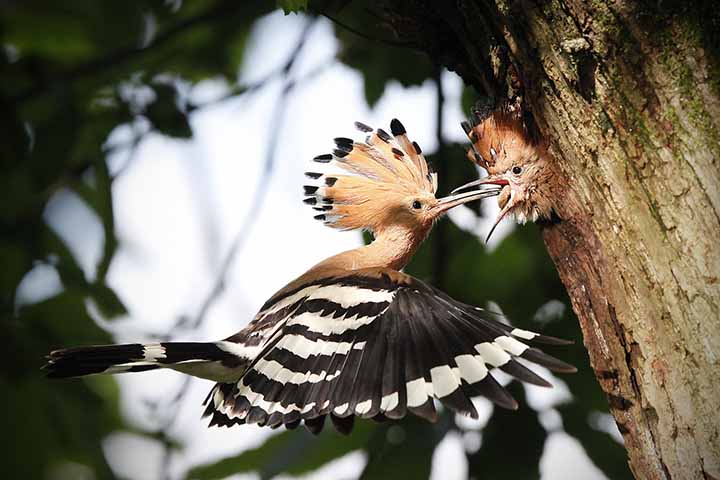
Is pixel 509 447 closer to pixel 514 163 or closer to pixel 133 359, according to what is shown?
pixel 514 163

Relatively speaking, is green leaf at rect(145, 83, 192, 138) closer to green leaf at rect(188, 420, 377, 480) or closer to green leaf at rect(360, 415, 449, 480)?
green leaf at rect(188, 420, 377, 480)

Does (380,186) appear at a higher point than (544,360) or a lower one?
higher

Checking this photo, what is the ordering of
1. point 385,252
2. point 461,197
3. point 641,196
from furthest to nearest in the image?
point 385,252
point 461,197
point 641,196

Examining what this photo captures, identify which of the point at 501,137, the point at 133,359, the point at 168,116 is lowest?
the point at 133,359

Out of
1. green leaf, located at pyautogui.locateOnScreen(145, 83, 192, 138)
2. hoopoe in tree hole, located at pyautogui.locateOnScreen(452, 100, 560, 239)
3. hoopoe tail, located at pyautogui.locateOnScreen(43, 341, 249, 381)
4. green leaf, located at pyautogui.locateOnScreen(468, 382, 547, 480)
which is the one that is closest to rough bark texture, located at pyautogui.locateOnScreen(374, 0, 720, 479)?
hoopoe in tree hole, located at pyautogui.locateOnScreen(452, 100, 560, 239)

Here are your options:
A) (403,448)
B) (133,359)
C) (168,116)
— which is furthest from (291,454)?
(168,116)

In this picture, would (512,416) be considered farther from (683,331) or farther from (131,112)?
(131,112)
